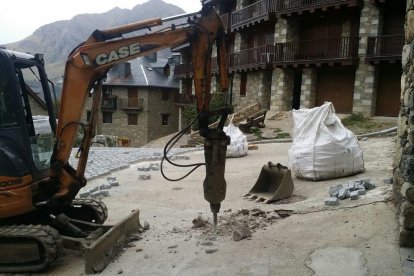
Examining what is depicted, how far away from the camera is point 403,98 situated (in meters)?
5.17

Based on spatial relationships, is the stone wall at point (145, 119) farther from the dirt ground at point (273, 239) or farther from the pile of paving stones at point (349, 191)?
the pile of paving stones at point (349, 191)

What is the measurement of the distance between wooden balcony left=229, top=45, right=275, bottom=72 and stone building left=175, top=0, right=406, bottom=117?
0.05 m

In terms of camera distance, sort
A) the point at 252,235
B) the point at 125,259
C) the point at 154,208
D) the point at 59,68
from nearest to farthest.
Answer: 1. the point at 125,259
2. the point at 252,235
3. the point at 154,208
4. the point at 59,68

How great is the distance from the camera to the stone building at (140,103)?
44.7 meters

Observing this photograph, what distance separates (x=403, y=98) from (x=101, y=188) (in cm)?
699

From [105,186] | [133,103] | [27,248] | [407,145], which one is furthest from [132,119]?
[407,145]

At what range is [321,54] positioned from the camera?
24.0 metres

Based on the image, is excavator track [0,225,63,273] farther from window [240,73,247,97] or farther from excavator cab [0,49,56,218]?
window [240,73,247,97]

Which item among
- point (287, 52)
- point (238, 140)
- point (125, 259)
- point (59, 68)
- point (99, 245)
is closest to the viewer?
point (99, 245)

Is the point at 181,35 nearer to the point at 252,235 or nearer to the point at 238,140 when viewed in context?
the point at 252,235

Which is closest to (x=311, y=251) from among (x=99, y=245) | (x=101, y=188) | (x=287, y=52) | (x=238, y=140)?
(x=99, y=245)

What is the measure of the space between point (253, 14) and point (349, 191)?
24.2 meters

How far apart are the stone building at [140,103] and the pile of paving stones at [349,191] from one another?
38.5 metres

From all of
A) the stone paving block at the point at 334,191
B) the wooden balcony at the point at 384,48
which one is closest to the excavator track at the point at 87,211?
the stone paving block at the point at 334,191
